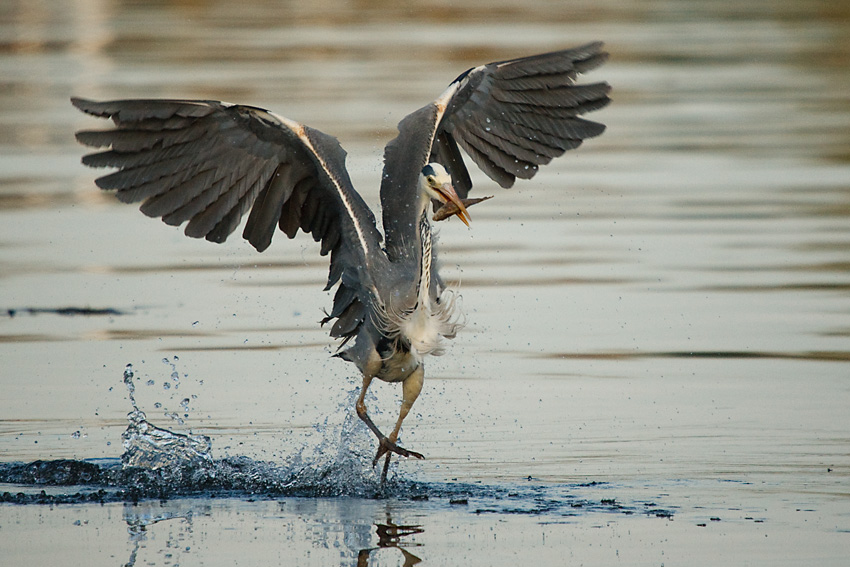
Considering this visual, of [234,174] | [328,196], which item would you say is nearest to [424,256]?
[328,196]

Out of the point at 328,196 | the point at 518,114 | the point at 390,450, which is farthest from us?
the point at 518,114

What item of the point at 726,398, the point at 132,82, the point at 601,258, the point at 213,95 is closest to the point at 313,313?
the point at 601,258

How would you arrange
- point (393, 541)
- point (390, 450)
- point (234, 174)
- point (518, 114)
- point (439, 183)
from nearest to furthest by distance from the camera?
1. point (393, 541)
2. point (390, 450)
3. point (439, 183)
4. point (234, 174)
5. point (518, 114)

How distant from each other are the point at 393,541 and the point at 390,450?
124 cm

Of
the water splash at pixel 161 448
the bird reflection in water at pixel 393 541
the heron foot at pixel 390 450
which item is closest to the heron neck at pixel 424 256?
the heron foot at pixel 390 450

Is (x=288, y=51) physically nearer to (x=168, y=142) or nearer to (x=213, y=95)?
(x=213, y=95)

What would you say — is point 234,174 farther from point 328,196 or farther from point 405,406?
point 405,406

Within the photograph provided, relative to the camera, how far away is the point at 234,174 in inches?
335

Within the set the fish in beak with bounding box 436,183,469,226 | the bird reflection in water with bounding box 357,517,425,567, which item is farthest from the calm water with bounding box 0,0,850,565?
the fish in beak with bounding box 436,183,469,226

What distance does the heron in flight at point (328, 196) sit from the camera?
26.9 ft

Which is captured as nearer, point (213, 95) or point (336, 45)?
point (213, 95)

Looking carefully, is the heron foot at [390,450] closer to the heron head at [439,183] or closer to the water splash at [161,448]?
the water splash at [161,448]

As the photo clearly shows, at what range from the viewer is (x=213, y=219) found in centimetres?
855

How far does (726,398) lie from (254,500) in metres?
2.78
